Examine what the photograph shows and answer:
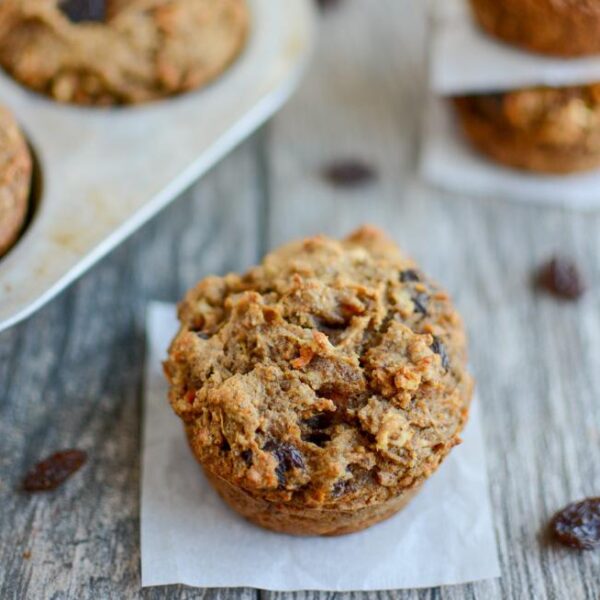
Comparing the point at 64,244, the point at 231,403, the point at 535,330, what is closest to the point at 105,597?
the point at 231,403

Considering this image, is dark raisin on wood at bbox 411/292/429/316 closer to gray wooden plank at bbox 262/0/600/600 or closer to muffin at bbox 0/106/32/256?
gray wooden plank at bbox 262/0/600/600

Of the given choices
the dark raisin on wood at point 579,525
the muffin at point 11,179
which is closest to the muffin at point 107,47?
the muffin at point 11,179

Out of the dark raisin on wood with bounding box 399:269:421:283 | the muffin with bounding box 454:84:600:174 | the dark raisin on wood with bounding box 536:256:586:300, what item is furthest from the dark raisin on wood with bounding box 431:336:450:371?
the muffin with bounding box 454:84:600:174

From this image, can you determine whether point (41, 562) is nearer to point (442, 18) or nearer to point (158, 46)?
point (158, 46)

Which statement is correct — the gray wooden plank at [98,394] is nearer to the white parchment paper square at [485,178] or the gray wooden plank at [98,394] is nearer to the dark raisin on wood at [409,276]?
the white parchment paper square at [485,178]

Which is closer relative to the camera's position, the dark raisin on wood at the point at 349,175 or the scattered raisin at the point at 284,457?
the scattered raisin at the point at 284,457

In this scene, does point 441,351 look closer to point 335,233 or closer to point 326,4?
point 335,233

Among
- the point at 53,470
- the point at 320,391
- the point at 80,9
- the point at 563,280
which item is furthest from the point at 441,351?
the point at 80,9
